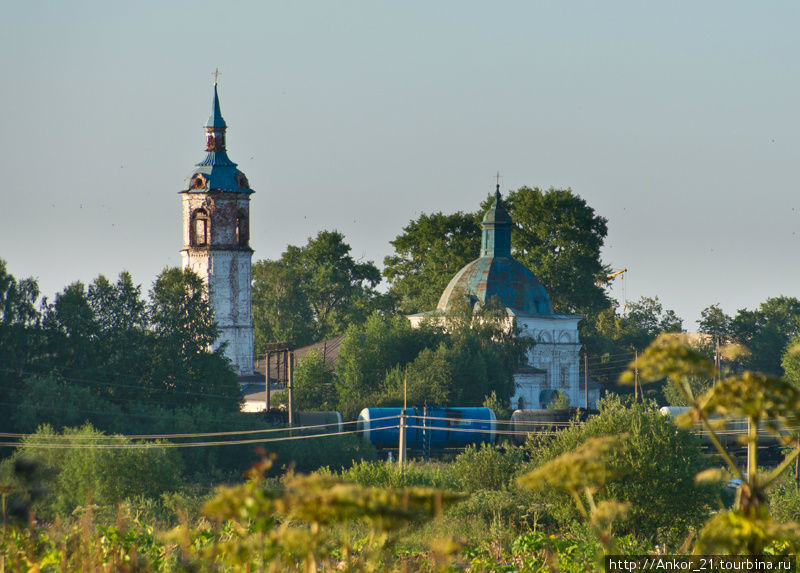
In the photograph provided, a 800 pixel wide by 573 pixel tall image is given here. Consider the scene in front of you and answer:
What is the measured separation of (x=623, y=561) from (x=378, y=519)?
7.19 m

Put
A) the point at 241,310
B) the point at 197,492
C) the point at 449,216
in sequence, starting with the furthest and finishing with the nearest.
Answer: the point at 449,216, the point at 241,310, the point at 197,492

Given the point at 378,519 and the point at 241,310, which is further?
the point at 241,310

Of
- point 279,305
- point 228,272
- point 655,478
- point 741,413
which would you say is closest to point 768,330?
point 279,305

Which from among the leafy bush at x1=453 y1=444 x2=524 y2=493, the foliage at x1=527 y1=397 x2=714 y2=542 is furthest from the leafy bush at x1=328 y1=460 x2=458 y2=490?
the foliage at x1=527 y1=397 x2=714 y2=542

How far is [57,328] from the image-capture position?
1880 inches

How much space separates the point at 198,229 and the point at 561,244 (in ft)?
84.4

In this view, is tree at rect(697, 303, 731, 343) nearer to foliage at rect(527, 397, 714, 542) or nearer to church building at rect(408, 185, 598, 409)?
church building at rect(408, 185, 598, 409)

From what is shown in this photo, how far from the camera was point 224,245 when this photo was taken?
66.2 meters

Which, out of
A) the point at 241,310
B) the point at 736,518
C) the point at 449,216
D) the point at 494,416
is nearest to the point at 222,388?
the point at 494,416

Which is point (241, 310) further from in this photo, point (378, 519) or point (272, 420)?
point (378, 519)

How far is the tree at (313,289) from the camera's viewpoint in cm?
9119

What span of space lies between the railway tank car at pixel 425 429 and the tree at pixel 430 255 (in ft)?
89.8

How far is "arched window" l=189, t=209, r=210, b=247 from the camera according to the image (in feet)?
219

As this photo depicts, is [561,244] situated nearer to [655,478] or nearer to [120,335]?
[120,335]
